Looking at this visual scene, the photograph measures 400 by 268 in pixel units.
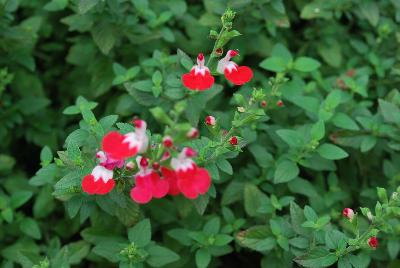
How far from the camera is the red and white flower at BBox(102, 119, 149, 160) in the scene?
6.41 feet

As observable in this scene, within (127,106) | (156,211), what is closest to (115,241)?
(156,211)

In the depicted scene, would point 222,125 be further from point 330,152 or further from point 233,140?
point 233,140

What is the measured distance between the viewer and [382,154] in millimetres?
3949

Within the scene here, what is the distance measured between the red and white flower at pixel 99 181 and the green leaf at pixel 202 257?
89 centimetres

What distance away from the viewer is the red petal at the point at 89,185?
229 centimetres

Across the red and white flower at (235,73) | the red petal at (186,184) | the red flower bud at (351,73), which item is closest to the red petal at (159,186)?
the red petal at (186,184)

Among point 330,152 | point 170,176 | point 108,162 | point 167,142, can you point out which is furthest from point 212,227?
point 167,142

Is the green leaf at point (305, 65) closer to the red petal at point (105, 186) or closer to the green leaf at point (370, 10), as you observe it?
the green leaf at point (370, 10)

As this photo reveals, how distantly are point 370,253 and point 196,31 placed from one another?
6.83 ft

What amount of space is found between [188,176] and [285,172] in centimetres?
127

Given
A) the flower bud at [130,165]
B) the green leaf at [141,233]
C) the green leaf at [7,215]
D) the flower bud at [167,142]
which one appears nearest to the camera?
the flower bud at [167,142]

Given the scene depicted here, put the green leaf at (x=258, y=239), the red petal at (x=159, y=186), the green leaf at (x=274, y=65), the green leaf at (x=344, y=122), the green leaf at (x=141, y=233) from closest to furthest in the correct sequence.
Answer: the red petal at (x=159, y=186), the green leaf at (x=141, y=233), the green leaf at (x=258, y=239), the green leaf at (x=344, y=122), the green leaf at (x=274, y=65)

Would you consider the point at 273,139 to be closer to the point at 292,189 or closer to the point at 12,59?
the point at 292,189

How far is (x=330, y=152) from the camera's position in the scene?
10.3ft
